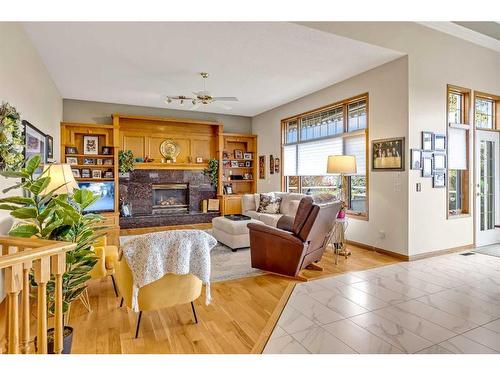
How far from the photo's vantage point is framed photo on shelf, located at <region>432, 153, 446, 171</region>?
4652 mm

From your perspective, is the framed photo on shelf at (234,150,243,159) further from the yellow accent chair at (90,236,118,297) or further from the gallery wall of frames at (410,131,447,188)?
the yellow accent chair at (90,236,118,297)

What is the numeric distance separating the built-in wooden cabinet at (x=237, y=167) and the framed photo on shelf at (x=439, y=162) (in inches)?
193

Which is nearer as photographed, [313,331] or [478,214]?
[313,331]

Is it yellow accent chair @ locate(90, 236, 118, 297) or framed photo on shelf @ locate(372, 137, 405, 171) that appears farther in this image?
framed photo on shelf @ locate(372, 137, 405, 171)

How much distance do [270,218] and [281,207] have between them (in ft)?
1.94

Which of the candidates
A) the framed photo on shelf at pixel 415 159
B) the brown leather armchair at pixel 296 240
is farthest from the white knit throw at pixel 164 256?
the framed photo on shelf at pixel 415 159

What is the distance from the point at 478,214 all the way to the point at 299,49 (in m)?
4.15

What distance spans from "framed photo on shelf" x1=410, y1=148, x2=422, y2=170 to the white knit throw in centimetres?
342

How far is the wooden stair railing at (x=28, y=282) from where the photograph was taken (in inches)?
58.3

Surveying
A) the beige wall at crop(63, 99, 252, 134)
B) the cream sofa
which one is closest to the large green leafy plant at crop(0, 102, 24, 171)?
the cream sofa
